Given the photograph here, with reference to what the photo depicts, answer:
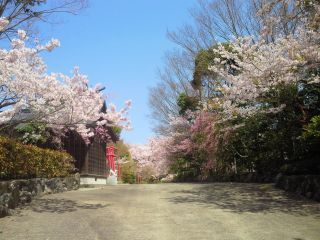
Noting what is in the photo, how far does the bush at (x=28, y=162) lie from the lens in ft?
34.3

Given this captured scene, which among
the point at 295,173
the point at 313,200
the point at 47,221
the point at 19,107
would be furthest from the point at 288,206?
the point at 19,107

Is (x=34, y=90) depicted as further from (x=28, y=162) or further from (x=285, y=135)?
(x=285, y=135)

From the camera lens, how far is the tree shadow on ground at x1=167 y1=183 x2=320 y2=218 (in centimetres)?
1012

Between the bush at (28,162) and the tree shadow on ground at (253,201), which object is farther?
the bush at (28,162)

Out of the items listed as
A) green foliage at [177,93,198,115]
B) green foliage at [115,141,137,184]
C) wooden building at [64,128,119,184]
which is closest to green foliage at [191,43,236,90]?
green foliage at [177,93,198,115]

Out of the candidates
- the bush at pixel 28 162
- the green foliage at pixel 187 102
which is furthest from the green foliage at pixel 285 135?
the green foliage at pixel 187 102

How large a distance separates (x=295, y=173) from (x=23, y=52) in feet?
31.6

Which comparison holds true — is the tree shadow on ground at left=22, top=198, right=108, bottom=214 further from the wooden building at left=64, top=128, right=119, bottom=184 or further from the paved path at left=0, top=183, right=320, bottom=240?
the wooden building at left=64, top=128, right=119, bottom=184

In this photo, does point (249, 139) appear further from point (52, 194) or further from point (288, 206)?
point (52, 194)

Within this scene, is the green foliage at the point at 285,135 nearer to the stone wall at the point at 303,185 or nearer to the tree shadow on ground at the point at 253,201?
the stone wall at the point at 303,185

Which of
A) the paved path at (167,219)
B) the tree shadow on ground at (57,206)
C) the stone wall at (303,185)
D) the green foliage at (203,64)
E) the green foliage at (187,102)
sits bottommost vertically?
the paved path at (167,219)

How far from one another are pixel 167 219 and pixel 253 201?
11.8 feet

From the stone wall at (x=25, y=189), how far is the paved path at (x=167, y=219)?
1.01 ft

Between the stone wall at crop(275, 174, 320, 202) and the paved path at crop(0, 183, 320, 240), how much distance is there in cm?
45
